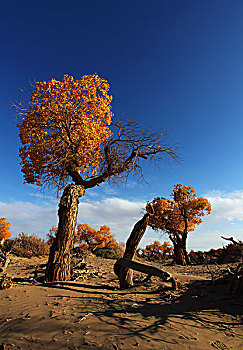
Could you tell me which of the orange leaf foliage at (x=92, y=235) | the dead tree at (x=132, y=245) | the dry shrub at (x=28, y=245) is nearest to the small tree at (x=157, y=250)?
the orange leaf foliage at (x=92, y=235)

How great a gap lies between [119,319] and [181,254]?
1976cm

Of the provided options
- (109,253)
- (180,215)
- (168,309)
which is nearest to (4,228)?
(109,253)

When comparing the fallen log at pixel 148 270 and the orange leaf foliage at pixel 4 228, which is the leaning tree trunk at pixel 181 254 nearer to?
the fallen log at pixel 148 270

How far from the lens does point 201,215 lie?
23.2m

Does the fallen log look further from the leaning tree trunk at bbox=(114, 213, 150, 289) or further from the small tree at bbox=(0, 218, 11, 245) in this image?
the small tree at bbox=(0, 218, 11, 245)

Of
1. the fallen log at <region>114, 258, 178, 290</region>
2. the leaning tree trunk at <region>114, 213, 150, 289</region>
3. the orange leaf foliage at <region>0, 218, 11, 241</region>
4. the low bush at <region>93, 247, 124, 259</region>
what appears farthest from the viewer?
the orange leaf foliage at <region>0, 218, 11, 241</region>

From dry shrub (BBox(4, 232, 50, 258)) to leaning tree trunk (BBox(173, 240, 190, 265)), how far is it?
46.5 feet

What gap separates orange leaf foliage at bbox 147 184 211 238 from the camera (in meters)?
23.0

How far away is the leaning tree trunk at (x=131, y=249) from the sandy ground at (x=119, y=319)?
0.66 meters

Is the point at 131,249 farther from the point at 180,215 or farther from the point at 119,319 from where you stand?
the point at 180,215

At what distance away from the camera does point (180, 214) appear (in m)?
23.3

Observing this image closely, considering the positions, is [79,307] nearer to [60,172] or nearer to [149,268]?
[149,268]

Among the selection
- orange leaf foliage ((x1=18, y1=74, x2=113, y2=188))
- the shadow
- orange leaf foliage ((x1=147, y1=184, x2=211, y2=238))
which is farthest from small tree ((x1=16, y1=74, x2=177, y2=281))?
orange leaf foliage ((x1=147, y1=184, x2=211, y2=238))

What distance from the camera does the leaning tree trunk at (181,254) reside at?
20.8 meters
